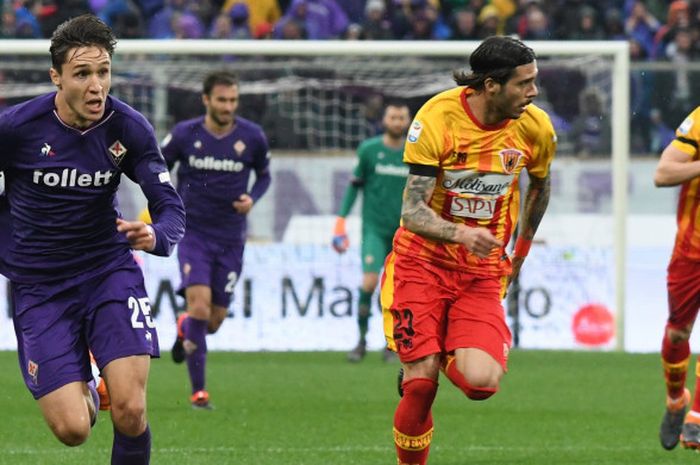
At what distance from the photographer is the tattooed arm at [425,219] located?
6.75m

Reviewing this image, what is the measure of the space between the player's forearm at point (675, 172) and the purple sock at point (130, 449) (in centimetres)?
351

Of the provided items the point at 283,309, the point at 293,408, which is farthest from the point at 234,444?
the point at 283,309

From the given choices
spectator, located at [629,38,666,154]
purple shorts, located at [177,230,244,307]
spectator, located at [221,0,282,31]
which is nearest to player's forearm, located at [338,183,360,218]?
purple shorts, located at [177,230,244,307]

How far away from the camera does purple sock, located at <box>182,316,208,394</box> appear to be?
35.4ft

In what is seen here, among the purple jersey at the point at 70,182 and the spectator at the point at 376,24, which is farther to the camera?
the spectator at the point at 376,24

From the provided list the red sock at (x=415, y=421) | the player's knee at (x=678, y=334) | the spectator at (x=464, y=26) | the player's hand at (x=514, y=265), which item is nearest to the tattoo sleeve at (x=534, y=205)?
the player's hand at (x=514, y=265)

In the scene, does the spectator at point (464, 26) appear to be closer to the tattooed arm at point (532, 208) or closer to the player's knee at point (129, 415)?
the tattooed arm at point (532, 208)

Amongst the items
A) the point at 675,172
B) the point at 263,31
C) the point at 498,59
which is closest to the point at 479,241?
the point at 498,59

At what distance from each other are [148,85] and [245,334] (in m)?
2.65

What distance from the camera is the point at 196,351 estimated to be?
1090 centimetres

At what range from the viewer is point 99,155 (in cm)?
648

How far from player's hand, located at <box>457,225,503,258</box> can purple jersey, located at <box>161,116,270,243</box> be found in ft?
16.6

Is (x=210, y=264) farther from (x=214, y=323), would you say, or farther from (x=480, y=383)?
(x=480, y=383)

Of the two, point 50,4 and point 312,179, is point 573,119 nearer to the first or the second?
point 312,179
